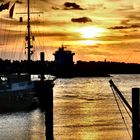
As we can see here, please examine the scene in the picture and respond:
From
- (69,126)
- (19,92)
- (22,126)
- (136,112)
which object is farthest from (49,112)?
(19,92)

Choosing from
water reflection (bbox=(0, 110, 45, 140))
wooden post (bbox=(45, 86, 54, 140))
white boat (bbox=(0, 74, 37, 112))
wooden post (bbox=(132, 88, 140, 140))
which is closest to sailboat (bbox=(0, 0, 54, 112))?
white boat (bbox=(0, 74, 37, 112))

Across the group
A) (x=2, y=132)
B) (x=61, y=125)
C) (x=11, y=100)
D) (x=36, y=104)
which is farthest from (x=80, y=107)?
(x=2, y=132)

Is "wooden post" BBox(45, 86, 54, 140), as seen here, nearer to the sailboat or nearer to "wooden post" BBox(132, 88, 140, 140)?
"wooden post" BBox(132, 88, 140, 140)

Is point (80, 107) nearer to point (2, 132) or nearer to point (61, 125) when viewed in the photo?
point (61, 125)

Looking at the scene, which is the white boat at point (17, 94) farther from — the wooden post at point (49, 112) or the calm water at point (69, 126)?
the wooden post at point (49, 112)

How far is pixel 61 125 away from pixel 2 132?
8664mm

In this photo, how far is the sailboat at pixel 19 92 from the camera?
2872 inches

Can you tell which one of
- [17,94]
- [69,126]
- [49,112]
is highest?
[49,112]

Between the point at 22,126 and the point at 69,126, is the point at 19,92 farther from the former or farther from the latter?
the point at 69,126

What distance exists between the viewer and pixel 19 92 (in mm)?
74062

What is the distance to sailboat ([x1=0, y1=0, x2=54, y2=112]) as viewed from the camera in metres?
72.9

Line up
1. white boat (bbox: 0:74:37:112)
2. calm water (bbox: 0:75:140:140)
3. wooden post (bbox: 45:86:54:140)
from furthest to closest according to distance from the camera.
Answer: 1. white boat (bbox: 0:74:37:112)
2. calm water (bbox: 0:75:140:140)
3. wooden post (bbox: 45:86:54:140)

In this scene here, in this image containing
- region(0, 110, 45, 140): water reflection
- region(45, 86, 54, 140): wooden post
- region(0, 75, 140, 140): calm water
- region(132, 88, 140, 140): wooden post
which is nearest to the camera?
region(132, 88, 140, 140): wooden post

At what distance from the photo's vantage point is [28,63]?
79.7m
